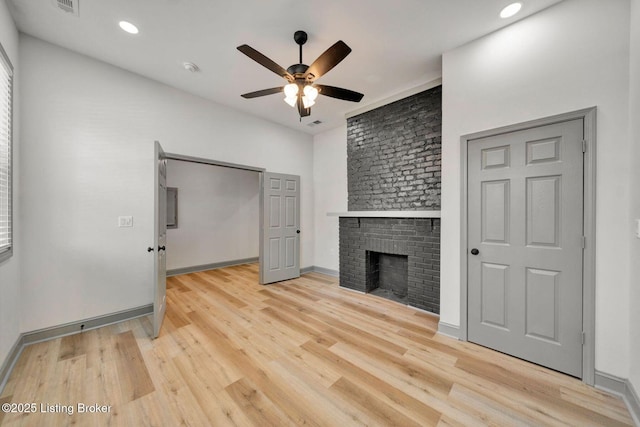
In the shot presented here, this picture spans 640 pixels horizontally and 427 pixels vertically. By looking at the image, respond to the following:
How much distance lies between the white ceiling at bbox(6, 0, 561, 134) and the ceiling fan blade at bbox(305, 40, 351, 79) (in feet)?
1.69

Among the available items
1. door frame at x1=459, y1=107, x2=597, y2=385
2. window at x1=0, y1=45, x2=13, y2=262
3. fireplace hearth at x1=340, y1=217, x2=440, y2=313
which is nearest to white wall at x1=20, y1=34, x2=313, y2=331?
window at x1=0, y1=45, x2=13, y2=262

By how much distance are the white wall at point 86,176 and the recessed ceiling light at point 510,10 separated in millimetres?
3936

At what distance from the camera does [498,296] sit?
2330 millimetres

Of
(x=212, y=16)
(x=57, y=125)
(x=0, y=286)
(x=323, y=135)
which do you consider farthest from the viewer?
(x=323, y=135)

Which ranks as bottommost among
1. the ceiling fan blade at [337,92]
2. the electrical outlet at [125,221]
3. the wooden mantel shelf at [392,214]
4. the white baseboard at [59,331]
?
the white baseboard at [59,331]

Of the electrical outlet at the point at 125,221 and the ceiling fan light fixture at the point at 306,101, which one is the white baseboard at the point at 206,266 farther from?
the ceiling fan light fixture at the point at 306,101

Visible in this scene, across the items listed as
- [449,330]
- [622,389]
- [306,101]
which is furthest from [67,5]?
[622,389]

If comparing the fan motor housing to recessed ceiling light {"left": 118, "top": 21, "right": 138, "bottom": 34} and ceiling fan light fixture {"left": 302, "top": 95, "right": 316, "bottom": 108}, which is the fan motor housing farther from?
recessed ceiling light {"left": 118, "top": 21, "right": 138, "bottom": 34}

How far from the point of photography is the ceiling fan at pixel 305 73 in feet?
6.45

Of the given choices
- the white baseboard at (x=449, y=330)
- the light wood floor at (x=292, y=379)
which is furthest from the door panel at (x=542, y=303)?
the white baseboard at (x=449, y=330)

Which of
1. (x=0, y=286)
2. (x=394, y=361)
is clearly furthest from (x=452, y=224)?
(x=0, y=286)

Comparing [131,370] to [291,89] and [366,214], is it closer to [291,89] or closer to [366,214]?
[291,89]

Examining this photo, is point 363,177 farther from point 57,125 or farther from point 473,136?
point 57,125

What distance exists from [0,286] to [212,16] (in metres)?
2.93
